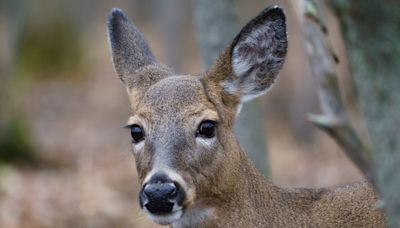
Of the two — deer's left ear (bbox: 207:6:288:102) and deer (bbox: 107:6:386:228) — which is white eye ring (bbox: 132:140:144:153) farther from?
deer's left ear (bbox: 207:6:288:102)

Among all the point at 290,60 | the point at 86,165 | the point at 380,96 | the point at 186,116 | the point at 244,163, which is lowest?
the point at 290,60

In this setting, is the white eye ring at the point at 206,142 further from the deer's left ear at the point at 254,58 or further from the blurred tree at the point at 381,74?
the blurred tree at the point at 381,74

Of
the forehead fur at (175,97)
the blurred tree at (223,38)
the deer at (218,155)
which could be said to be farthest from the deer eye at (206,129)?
the blurred tree at (223,38)

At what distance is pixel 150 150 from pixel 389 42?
106 inches

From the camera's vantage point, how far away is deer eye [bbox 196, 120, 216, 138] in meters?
6.35

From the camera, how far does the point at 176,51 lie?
2203 cm

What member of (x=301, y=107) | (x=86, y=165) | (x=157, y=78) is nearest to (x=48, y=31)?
(x=301, y=107)

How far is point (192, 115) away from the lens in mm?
6375

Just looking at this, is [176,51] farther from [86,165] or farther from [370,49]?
[370,49]

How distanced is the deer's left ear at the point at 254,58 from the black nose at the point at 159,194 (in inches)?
48.6

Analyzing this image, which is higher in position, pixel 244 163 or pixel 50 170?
pixel 244 163

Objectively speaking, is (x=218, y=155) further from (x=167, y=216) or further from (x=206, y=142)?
(x=167, y=216)

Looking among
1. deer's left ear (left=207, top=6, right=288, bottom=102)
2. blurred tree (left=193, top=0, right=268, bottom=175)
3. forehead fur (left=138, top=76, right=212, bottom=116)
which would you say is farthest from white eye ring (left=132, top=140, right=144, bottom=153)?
blurred tree (left=193, top=0, right=268, bottom=175)

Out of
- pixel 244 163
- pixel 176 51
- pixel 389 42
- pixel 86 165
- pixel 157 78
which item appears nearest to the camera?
pixel 389 42
